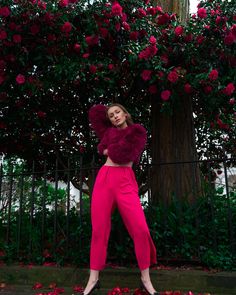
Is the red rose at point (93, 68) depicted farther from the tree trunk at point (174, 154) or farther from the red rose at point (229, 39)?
the red rose at point (229, 39)

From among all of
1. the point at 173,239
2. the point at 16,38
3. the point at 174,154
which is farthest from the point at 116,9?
the point at 173,239

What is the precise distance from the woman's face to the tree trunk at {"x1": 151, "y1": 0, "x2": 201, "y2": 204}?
113 centimetres

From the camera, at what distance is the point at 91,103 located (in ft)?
19.9

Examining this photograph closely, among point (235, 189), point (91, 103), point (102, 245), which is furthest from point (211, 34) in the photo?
point (102, 245)

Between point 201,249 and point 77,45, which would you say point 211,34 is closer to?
point 77,45

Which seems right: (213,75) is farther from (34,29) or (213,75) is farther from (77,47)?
(34,29)

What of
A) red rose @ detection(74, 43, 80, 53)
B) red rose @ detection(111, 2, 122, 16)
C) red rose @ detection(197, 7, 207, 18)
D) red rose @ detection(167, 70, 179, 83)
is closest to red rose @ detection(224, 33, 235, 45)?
red rose @ detection(197, 7, 207, 18)

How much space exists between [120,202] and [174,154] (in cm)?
174

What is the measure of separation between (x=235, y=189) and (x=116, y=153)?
219 centimetres

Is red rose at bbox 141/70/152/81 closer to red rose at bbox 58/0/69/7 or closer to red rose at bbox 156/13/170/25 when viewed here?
red rose at bbox 156/13/170/25

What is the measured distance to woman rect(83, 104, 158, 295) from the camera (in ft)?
10.5

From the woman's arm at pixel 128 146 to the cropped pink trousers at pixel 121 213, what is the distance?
131 millimetres

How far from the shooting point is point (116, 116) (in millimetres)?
3541

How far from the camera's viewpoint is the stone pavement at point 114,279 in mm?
3441
